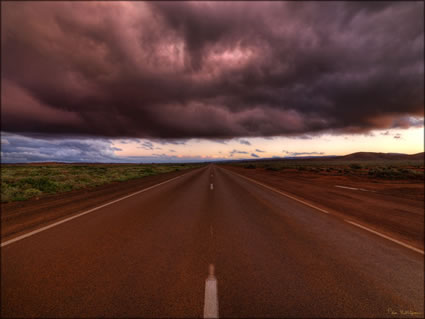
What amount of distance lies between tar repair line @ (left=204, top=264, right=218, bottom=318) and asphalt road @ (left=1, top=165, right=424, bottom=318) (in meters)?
0.06

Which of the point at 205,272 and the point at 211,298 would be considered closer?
the point at 211,298

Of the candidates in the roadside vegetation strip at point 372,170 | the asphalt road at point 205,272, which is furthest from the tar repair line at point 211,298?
the roadside vegetation strip at point 372,170

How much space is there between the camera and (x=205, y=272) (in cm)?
330

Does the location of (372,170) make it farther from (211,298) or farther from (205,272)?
(211,298)

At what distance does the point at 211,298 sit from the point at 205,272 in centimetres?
66

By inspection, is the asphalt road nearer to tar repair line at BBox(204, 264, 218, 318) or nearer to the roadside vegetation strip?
tar repair line at BBox(204, 264, 218, 318)

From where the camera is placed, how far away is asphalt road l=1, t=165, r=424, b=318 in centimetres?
256

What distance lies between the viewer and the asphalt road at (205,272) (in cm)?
256

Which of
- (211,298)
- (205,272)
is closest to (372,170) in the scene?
(205,272)

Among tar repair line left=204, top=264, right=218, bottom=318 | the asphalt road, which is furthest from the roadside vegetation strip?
tar repair line left=204, top=264, right=218, bottom=318

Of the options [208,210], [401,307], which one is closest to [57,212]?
[208,210]

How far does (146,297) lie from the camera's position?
2.69 metres

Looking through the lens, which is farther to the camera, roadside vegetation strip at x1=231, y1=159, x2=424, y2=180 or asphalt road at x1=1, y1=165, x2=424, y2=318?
roadside vegetation strip at x1=231, y1=159, x2=424, y2=180

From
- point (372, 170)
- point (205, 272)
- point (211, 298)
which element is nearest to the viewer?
point (211, 298)
